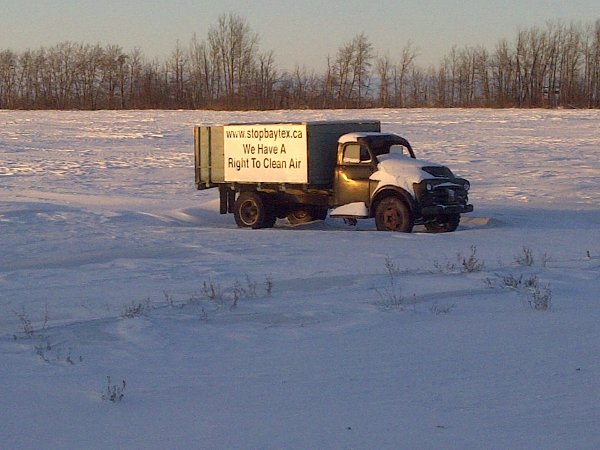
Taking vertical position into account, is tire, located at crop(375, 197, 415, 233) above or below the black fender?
below

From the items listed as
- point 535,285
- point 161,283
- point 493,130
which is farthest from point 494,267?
point 493,130

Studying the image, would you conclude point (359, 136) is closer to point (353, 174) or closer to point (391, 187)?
point (353, 174)

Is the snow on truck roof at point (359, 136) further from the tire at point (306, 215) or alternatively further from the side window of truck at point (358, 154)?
the tire at point (306, 215)

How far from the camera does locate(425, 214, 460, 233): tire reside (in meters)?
17.8

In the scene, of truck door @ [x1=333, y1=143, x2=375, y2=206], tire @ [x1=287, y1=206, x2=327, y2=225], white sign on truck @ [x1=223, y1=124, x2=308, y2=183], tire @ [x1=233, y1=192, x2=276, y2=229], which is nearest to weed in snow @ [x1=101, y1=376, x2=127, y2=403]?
truck door @ [x1=333, y1=143, x2=375, y2=206]

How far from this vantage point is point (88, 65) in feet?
302

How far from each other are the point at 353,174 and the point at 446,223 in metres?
1.97

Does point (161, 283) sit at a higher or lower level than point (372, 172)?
lower

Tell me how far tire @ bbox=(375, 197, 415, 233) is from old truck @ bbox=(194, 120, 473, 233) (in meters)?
0.02

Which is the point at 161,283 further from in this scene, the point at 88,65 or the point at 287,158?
the point at 88,65

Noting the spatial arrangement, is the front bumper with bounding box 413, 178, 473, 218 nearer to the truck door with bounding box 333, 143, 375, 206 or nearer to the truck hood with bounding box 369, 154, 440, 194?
the truck hood with bounding box 369, 154, 440, 194

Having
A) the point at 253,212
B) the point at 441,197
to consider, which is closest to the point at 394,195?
the point at 441,197

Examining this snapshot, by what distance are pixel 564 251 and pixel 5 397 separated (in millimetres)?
9586

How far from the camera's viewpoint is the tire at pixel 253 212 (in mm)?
19484
